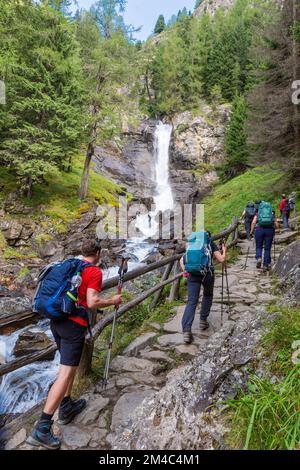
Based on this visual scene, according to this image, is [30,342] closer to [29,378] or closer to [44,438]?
[29,378]

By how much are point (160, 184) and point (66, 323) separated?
35.6 m

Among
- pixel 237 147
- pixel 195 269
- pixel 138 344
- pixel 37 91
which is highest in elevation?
pixel 37 91

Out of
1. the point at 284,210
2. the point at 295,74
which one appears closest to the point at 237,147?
the point at 295,74

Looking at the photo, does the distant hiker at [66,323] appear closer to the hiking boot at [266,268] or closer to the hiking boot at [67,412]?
the hiking boot at [67,412]

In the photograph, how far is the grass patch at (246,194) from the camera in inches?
711

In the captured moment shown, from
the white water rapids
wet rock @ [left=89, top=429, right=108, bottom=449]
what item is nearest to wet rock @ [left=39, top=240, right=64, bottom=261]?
the white water rapids

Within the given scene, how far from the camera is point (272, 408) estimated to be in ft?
6.25

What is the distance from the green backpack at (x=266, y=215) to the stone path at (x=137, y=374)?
7.35ft

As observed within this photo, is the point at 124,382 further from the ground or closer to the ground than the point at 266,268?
closer to the ground

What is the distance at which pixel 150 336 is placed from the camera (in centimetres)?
514

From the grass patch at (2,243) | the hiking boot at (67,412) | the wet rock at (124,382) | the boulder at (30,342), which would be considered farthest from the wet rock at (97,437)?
the grass patch at (2,243)

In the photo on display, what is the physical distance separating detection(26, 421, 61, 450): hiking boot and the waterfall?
20904mm

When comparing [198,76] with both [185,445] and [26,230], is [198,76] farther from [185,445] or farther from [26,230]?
[185,445]

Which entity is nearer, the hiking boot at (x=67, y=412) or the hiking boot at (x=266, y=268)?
the hiking boot at (x=67, y=412)
